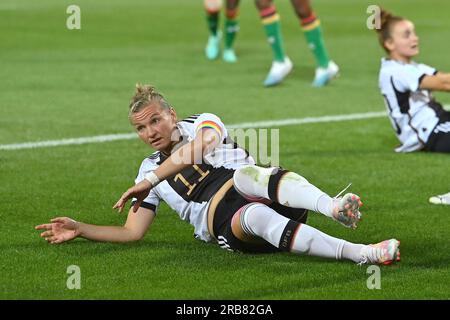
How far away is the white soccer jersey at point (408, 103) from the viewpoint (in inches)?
384

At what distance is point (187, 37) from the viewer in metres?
18.5

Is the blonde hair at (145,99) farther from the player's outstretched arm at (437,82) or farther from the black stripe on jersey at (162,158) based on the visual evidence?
the player's outstretched arm at (437,82)

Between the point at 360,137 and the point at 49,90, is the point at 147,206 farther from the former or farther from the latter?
the point at 49,90

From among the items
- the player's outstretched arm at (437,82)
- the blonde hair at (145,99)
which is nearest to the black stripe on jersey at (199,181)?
the blonde hair at (145,99)

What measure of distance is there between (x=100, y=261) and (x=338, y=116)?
586cm

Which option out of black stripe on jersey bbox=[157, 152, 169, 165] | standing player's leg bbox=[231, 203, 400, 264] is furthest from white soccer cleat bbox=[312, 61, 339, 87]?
standing player's leg bbox=[231, 203, 400, 264]

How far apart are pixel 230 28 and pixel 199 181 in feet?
30.6

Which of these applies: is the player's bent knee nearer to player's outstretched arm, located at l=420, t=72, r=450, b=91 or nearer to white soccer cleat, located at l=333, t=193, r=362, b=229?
white soccer cleat, located at l=333, t=193, r=362, b=229

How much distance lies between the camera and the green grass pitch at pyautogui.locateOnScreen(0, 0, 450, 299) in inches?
228

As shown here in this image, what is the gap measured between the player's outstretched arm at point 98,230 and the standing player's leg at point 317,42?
7.47 meters

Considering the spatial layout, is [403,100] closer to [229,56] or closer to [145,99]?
[145,99]

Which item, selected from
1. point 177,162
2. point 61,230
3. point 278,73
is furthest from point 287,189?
point 278,73

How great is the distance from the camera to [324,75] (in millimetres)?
13805
